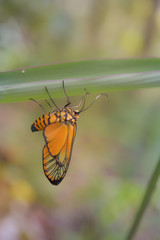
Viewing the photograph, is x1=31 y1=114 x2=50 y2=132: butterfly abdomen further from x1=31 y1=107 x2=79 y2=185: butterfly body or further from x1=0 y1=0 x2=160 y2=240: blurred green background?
x1=0 y1=0 x2=160 y2=240: blurred green background

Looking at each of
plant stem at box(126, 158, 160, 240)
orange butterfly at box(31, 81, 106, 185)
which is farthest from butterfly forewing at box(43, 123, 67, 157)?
plant stem at box(126, 158, 160, 240)

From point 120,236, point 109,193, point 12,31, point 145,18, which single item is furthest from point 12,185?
point 145,18

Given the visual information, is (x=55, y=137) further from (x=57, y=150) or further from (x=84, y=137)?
(x=84, y=137)

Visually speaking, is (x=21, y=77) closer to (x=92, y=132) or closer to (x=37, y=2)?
(x=92, y=132)

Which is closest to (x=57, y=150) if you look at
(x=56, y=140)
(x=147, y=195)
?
(x=56, y=140)

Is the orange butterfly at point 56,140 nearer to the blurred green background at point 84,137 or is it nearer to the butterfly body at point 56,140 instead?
the butterfly body at point 56,140
